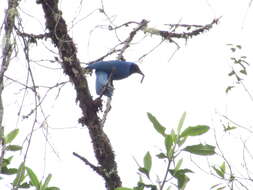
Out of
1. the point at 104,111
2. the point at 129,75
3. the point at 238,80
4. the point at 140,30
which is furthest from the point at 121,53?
the point at 129,75

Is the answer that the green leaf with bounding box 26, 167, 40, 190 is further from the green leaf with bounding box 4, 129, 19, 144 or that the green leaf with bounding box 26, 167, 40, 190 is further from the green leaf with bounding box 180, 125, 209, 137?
the green leaf with bounding box 180, 125, 209, 137

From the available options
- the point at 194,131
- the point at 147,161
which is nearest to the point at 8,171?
the point at 147,161

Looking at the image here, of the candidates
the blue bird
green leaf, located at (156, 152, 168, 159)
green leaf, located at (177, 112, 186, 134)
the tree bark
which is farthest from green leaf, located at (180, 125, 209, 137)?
the blue bird

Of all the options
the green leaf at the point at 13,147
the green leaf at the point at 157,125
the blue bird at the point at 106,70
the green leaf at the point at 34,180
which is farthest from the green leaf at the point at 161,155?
the blue bird at the point at 106,70

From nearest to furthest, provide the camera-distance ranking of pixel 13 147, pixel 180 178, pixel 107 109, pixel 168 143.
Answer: pixel 180 178, pixel 168 143, pixel 13 147, pixel 107 109

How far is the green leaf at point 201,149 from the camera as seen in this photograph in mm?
2592

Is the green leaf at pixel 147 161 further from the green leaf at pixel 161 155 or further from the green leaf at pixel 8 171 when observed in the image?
the green leaf at pixel 8 171

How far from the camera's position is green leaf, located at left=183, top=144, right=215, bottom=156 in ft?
8.50

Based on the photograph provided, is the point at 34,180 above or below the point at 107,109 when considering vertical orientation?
below

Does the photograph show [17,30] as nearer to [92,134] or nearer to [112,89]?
[92,134]

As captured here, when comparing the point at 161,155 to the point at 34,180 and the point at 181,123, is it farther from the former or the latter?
the point at 34,180

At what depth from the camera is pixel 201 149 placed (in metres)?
2.60

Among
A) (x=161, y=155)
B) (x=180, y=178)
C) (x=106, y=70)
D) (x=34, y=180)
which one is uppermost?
(x=106, y=70)

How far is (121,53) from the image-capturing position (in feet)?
13.3
